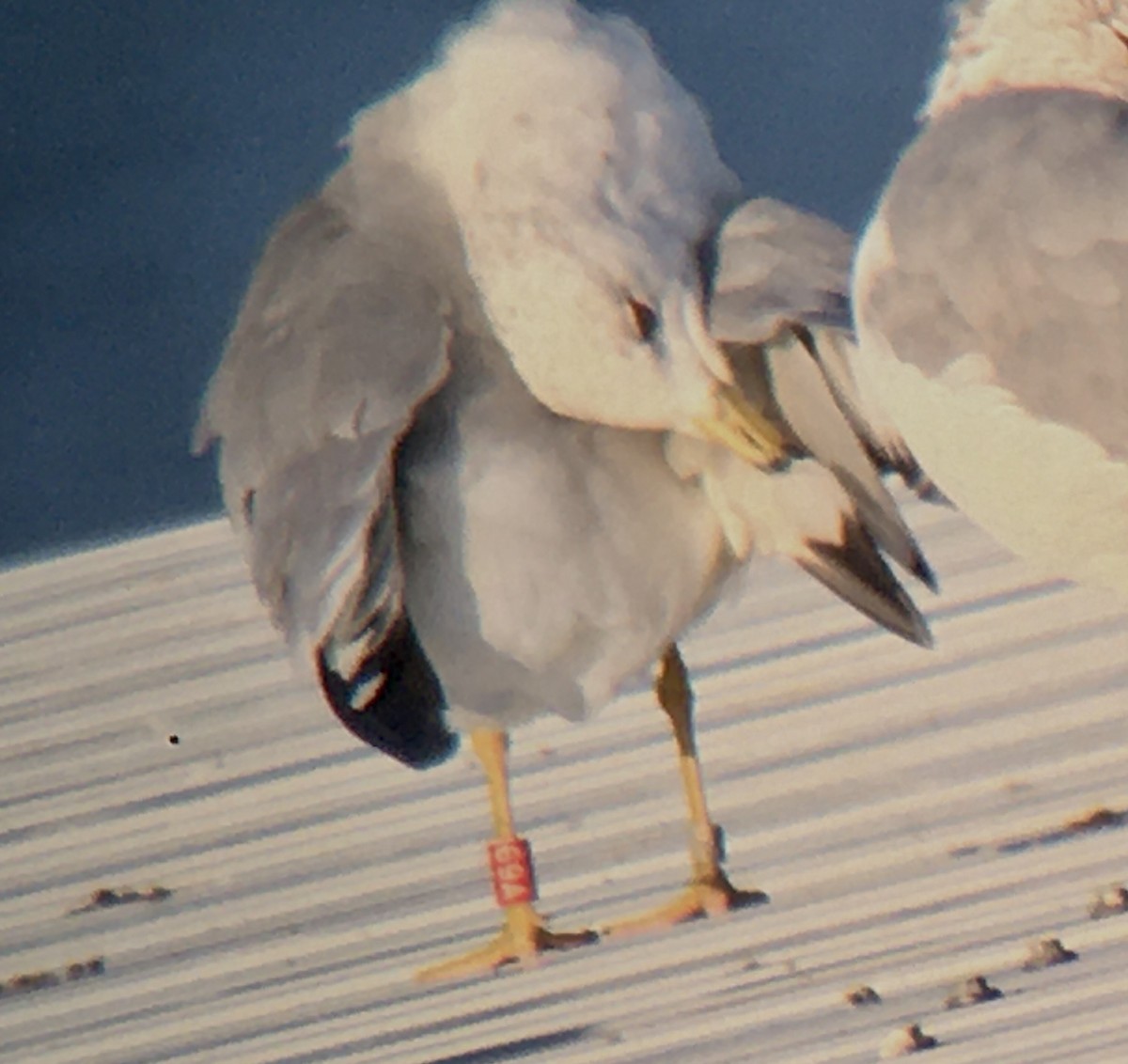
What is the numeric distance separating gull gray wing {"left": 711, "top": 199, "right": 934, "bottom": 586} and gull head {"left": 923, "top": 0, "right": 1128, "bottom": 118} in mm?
130

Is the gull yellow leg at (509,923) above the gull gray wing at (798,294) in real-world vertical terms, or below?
below

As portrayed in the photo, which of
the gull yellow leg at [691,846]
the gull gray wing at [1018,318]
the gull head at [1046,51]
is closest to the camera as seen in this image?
the gull gray wing at [1018,318]

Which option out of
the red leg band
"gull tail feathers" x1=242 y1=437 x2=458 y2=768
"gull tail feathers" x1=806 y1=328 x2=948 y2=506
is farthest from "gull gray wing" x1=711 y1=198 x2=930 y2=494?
the red leg band

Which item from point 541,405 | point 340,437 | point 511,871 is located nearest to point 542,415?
point 541,405

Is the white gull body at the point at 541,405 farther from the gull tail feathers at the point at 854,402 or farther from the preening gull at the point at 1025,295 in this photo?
the preening gull at the point at 1025,295

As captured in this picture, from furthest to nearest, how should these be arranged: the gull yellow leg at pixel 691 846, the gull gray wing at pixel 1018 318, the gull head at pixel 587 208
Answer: the gull yellow leg at pixel 691 846
the gull head at pixel 587 208
the gull gray wing at pixel 1018 318

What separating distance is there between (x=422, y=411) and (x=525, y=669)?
20 cm

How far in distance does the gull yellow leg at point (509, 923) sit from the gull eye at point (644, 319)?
0.37m

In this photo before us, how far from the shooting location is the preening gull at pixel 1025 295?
1608 mm

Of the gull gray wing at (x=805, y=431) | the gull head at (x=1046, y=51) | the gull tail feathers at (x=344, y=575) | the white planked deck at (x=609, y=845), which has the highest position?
the gull head at (x=1046, y=51)

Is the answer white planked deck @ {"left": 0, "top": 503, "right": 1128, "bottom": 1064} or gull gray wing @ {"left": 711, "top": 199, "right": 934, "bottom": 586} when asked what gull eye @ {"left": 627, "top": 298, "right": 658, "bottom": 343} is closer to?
gull gray wing @ {"left": 711, "top": 199, "right": 934, "bottom": 586}

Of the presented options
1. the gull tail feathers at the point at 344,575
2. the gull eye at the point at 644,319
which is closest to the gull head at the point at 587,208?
the gull eye at the point at 644,319

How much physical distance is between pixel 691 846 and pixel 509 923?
0.14 meters

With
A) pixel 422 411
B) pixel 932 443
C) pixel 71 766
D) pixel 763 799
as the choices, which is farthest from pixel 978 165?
pixel 71 766
